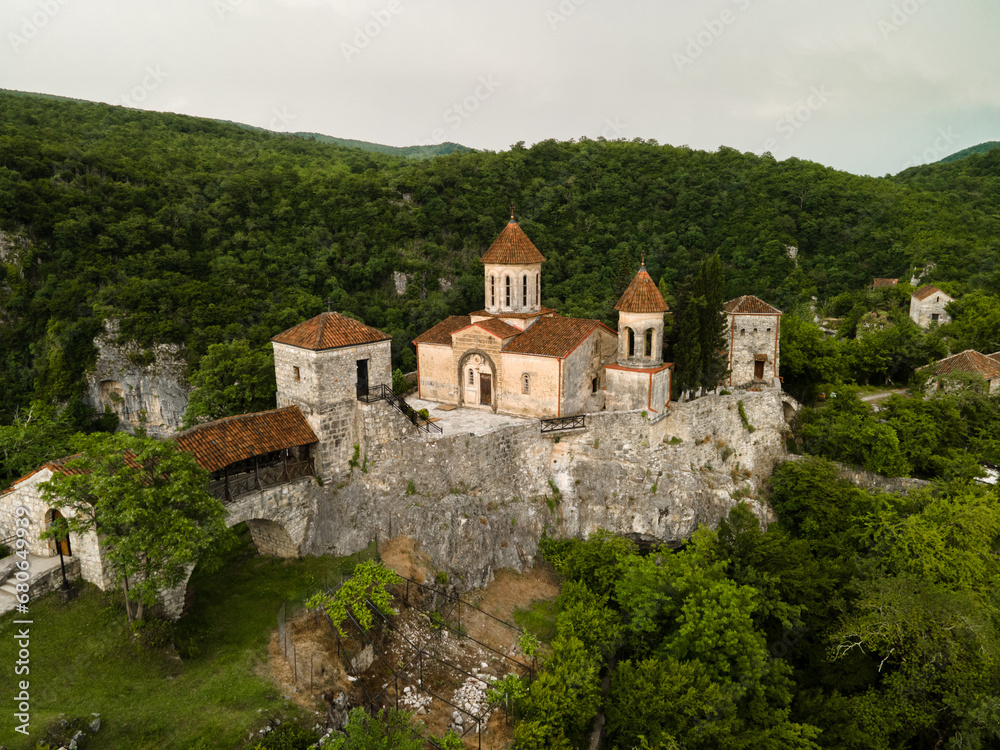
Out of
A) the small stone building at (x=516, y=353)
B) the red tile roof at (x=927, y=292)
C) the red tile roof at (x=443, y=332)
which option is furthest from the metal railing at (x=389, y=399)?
the red tile roof at (x=927, y=292)

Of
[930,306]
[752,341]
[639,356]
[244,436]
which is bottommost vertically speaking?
[244,436]

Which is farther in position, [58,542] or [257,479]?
[257,479]

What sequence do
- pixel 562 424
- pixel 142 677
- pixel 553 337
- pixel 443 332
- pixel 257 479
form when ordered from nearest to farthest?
1. pixel 142 677
2. pixel 257 479
3. pixel 562 424
4. pixel 553 337
5. pixel 443 332

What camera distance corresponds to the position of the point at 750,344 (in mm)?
28031

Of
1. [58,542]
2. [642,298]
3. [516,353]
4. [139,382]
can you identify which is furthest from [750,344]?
[139,382]

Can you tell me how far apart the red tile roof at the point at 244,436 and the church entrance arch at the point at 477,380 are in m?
7.47

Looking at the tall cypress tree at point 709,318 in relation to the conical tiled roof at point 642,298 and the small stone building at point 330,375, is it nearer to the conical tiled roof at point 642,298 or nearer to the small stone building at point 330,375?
the conical tiled roof at point 642,298

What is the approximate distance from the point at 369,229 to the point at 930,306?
43985mm

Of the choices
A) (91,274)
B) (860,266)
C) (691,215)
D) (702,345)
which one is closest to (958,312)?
(860,266)

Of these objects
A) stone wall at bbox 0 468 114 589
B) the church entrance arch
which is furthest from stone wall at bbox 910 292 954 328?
stone wall at bbox 0 468 114 589

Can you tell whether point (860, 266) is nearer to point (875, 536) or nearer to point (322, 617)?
point (875, 536)

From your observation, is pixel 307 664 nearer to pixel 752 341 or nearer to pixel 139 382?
pixel 752 341

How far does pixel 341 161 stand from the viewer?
233 feet

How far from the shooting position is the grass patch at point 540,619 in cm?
1823
